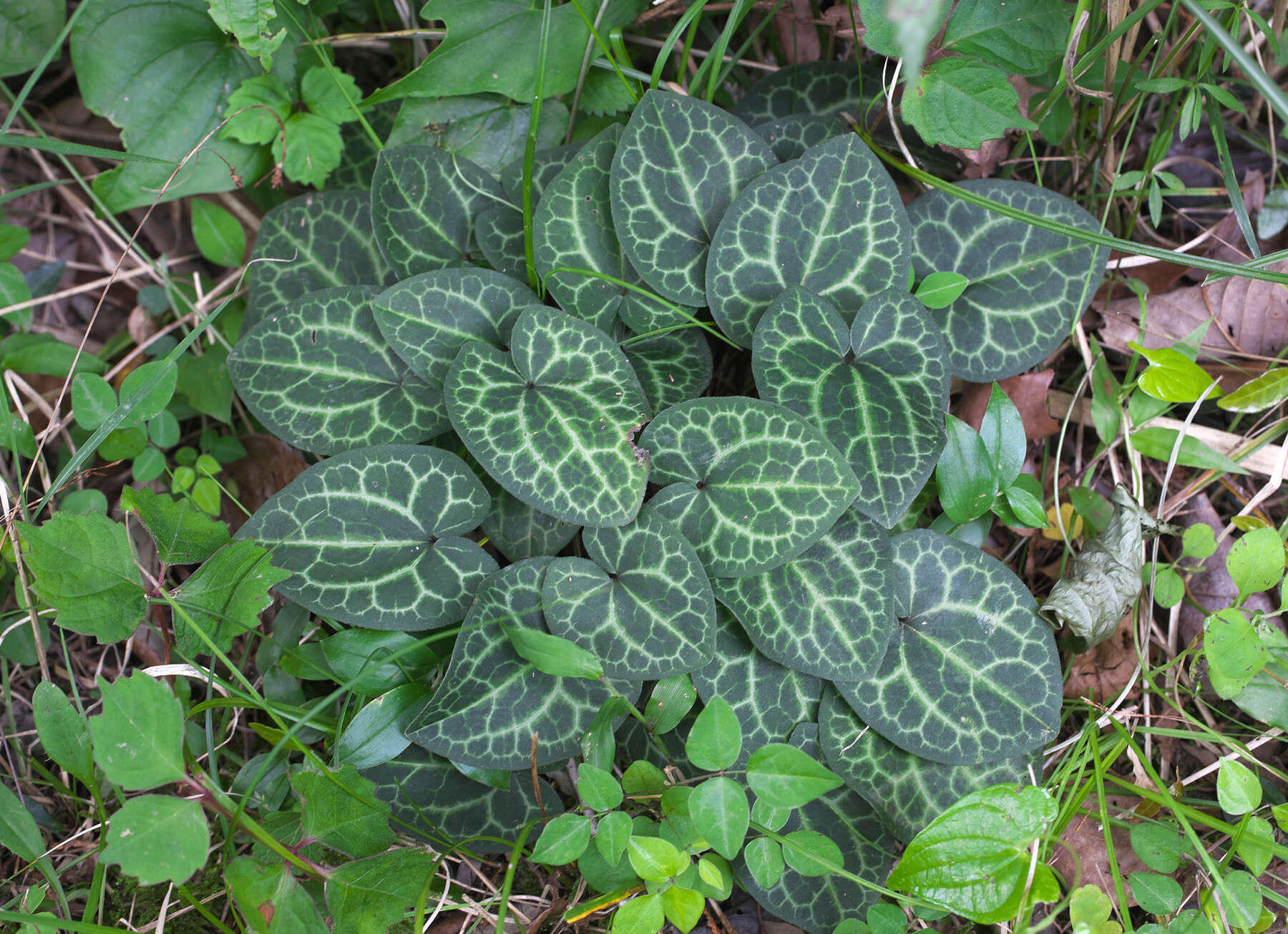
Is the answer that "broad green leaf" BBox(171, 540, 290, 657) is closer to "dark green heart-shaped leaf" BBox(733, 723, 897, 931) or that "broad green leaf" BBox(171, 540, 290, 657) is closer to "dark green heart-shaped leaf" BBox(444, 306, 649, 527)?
"dark green heart-shaped leaf" BBox(444, 306, 649, 527)

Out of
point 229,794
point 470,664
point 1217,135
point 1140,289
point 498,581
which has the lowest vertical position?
point 229,794

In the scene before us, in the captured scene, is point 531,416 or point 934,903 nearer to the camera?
point 934,903

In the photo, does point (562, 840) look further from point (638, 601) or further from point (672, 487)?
point (672, 487)

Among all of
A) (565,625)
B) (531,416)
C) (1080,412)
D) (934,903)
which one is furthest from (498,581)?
(1080,412)

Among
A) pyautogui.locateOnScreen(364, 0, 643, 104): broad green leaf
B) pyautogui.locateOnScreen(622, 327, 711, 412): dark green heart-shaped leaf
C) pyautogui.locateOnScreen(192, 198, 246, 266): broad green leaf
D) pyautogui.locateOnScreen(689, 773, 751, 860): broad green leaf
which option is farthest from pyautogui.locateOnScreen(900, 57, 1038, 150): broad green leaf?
pyautogui.locateOnScreen(192, 198, 246, 266): broad green leaf

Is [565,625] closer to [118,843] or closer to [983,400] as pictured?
[118,843]

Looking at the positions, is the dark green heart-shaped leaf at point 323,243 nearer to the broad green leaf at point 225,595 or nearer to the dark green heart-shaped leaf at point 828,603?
the broad green leaf at point 225,595

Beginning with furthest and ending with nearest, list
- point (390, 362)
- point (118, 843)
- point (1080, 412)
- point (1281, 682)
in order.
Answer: point (1080, 412)
point (390, 362)
point (1281, 682)
point (118, 843)
